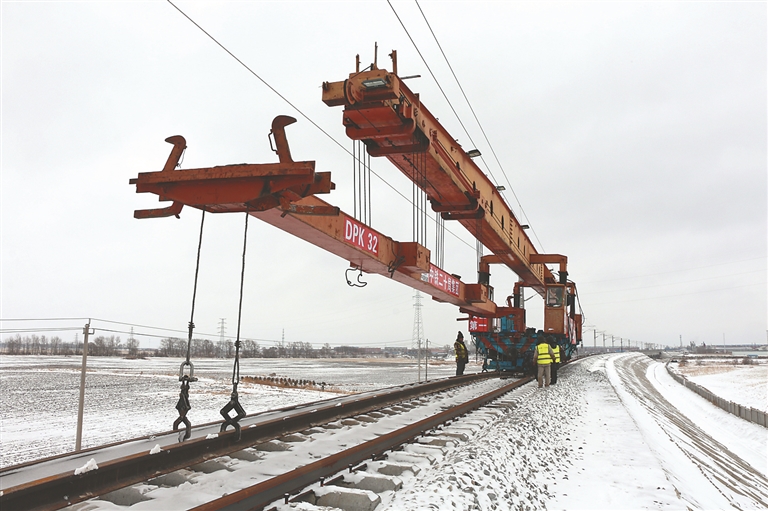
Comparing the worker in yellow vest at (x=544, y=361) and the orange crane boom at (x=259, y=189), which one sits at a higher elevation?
the orange crane boom at (x=259, y=189)

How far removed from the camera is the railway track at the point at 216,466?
12.6ft

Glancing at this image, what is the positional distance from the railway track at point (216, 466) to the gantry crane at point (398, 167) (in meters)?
2.55

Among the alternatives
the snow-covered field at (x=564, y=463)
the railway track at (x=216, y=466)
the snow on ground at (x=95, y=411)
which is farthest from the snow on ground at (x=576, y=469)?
the snow on ground at (x=95, y=411)

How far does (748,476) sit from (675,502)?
6.53 metres

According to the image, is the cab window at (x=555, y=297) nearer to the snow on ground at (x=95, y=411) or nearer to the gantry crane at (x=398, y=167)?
the gantry crane at (x=398, y=167)

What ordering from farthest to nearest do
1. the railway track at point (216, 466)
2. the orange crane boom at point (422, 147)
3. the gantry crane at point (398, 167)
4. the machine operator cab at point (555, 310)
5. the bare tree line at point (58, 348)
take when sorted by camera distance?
the bare tree line at point (58, 348) → the machine operator cab at point (555, 310) → the orange crane boom at point (422, 147) → the gantry crane at point (398, 167) → the railway track at point (216, 466)

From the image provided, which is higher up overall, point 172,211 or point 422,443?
point 172,211

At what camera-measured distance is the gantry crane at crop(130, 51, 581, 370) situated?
520cm

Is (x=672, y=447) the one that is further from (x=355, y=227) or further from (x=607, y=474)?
(x=355, y=227)

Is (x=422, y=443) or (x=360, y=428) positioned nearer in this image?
(x=422, y=443)

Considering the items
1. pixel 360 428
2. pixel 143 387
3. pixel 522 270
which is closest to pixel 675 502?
pixel 360 428

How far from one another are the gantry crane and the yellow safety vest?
6.69 feet

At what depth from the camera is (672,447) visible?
27.7ft

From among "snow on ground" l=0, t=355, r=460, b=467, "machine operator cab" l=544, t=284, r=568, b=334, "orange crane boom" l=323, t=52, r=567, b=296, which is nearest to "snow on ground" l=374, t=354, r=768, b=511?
"orange crane boom" l=323, t=52, r=567, b=296
